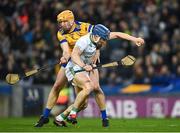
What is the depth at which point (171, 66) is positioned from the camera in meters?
23.1

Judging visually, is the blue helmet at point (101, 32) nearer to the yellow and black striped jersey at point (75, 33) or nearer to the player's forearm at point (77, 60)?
the player's forearm at point (77, 60)

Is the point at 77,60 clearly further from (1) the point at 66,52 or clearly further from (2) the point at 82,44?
(1) the point at 66,52

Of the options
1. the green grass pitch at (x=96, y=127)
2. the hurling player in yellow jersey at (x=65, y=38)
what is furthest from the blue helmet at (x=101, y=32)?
the green grass pitch at (x=96, y=127)

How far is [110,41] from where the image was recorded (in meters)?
24.4

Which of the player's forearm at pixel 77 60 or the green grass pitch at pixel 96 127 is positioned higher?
the player's forearm at pixel 77 60

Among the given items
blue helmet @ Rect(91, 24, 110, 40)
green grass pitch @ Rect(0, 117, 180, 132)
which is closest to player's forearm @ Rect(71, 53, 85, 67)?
blue helmet @ Rect(91, 24, 110, 40)

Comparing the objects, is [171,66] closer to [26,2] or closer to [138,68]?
[138,68]

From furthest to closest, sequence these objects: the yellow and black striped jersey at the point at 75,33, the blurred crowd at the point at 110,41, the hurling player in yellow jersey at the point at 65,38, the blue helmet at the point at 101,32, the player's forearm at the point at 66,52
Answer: the blurred crowd at the point at 110,41, the yellow and black striped jersey at the point at 75,33, the hurling player in yellow jersey at the point at 65,38, the player's forearm at the point at 66,52, the blue helmet at the point at 101,32

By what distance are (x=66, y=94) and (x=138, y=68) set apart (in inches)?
96.4

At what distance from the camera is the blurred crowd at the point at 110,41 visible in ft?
76.2

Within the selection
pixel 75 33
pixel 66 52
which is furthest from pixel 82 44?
pixel 75 33

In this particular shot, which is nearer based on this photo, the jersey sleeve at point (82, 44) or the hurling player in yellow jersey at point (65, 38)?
the jersey sleeve at point (82, 44)

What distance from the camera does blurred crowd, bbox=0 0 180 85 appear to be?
23234 mm

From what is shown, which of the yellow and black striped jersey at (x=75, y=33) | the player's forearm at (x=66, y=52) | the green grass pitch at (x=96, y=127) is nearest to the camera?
the green grass pitch at (x=96, y=127)
